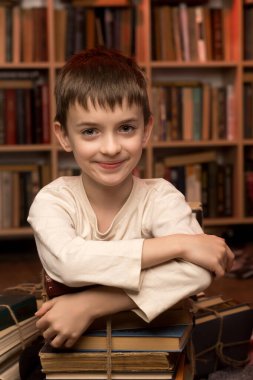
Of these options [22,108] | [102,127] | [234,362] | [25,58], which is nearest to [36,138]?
[22,108]

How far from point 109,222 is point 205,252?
22cm

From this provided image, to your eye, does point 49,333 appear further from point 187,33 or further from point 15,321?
point 187,33

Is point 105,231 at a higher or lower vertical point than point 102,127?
lower

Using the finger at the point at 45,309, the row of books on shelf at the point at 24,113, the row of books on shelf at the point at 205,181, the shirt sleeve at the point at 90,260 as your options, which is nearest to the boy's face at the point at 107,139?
the shirt sleeve at the point at 90,260

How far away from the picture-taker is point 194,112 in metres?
3.30

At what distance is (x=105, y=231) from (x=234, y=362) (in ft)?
1.92

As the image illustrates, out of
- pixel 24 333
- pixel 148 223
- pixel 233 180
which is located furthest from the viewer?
pixel 233 180

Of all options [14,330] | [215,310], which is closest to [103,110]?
[14,330]

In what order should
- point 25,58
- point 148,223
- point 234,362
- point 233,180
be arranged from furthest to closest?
point 233,180, point 25,58, point 234,362, point 148,223

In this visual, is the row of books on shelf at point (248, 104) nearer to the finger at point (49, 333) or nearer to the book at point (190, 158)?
the book at point (190, 158)

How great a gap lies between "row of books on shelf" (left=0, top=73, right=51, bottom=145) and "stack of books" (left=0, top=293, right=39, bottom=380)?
197 cm

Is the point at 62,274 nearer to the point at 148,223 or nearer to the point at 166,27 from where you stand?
the point at 148,223

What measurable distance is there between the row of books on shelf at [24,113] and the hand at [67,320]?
2.24m

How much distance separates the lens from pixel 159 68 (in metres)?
3.43
